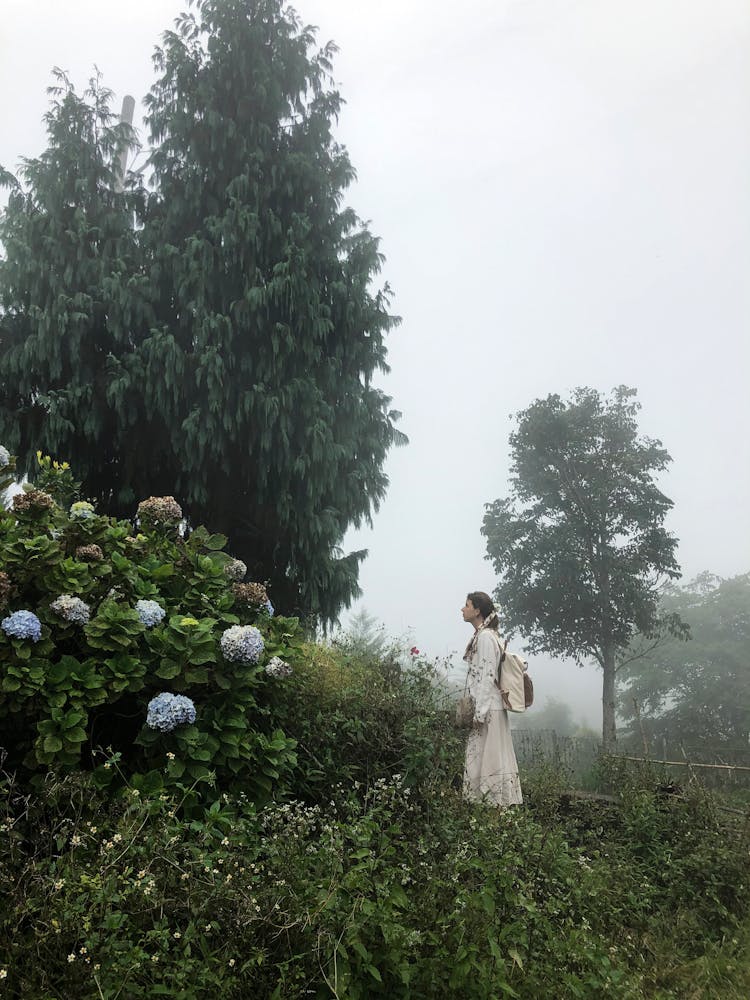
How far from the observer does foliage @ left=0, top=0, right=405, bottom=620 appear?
923 cm

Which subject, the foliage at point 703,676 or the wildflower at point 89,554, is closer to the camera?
the wildflower at point 89,554

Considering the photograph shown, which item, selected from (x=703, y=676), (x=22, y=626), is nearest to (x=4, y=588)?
(x=22, y=626)

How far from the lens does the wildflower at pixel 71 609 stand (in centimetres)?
389

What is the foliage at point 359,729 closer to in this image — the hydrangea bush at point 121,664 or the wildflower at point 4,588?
the hydrangea bush at point 121,664

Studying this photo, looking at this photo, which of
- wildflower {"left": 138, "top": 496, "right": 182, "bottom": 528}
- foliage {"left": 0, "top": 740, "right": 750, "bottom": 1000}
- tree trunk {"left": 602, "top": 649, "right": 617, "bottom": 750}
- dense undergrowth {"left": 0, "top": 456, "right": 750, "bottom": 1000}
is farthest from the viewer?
tree trunk {"left": 602, "top": 649, "right": 617, "bottom": 750}

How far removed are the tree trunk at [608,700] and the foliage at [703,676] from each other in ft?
22.2

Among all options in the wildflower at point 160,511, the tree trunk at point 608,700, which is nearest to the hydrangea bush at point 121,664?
the wildflower at point 160,511

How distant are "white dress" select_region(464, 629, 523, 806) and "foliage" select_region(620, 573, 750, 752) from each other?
75.4ft

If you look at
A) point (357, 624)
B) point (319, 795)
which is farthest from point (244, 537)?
point (357, 624)

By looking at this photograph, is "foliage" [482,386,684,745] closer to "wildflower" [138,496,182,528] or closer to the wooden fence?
the wooden fence

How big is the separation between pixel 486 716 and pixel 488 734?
15cm

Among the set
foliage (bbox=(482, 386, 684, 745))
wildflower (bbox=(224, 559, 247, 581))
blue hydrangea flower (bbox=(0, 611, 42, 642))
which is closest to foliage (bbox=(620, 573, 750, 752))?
foliage (bbox=(482, 386, 684, 745))

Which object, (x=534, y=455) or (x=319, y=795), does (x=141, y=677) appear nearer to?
(x=319, y=795)

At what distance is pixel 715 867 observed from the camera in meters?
5.15
